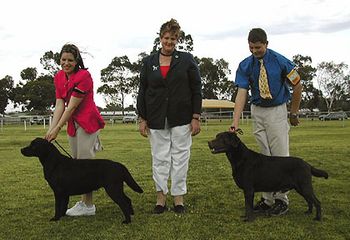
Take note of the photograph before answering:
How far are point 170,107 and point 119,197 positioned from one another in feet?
3.80

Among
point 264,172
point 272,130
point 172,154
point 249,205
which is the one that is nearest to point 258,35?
point 272,130

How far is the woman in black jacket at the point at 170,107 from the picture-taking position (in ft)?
15.8

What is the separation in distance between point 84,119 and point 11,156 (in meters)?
7.73

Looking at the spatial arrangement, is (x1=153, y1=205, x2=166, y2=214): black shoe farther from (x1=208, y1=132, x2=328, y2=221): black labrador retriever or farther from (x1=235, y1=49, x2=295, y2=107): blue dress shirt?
(x1=235, y1=49, x2=295, y2=107): blue dress shirt

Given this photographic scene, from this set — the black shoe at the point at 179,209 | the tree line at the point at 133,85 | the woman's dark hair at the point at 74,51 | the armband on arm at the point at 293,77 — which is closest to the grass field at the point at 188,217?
the black shoe at the point at 179,209

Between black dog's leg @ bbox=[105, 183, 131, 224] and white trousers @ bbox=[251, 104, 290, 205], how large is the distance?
5.47 feet

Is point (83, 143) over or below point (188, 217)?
over

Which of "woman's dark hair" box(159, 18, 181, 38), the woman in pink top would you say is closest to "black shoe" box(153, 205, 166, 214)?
the woman in pink top

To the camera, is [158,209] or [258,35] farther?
[158,209]

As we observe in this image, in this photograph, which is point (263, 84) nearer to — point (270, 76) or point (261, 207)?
point (270, 76)

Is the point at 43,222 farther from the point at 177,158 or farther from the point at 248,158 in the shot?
the point at 248,158

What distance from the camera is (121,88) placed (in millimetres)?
72000

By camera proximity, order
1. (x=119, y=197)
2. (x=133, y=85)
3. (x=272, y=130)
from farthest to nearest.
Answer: (x=133, y=85) → (x=272, y=130) → (x=119, y=197)

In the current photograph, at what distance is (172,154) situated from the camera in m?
5.03
